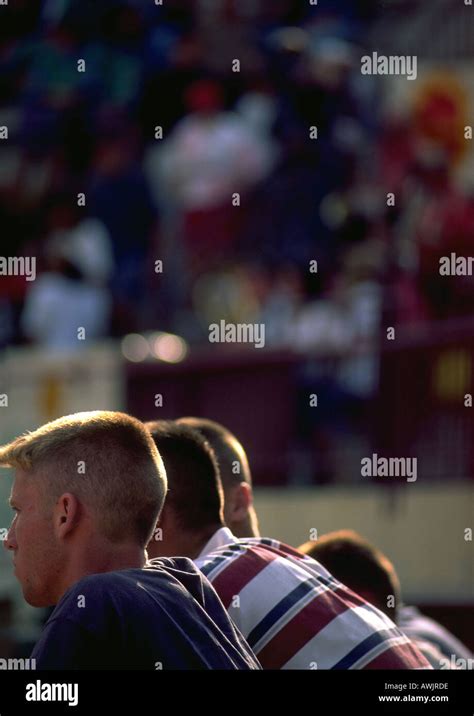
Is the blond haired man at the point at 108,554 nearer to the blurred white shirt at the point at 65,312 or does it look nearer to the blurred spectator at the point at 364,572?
the blurred spectator at the point at 364,572

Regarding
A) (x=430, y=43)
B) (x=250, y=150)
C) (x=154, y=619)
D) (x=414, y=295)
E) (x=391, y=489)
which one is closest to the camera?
(x=154, y=619)

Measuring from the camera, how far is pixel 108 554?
2.85 m

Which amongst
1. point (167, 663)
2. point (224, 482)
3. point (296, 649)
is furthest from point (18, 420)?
point (167, 663)

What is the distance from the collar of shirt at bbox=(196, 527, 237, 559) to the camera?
3.78 meters

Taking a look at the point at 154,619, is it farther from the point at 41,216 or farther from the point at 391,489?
the point at 41,216

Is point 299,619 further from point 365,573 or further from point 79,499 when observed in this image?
point 365,573

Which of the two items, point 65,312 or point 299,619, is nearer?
point 299,619

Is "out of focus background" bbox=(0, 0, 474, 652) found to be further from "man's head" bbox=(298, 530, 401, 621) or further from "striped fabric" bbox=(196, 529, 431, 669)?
"striped fabric" bbox=(196, 529, 431, 669)

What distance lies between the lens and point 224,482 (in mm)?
4336

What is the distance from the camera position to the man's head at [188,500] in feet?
12.7

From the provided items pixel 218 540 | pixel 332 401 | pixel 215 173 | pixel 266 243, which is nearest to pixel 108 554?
pixel 218 540

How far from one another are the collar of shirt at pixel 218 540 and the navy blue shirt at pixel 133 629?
37.6 inches

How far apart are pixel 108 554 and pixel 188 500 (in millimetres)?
1014

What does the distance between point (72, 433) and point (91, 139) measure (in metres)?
7.91
